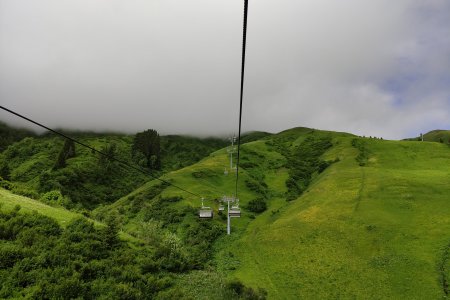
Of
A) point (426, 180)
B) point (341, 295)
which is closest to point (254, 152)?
point (426, 180)

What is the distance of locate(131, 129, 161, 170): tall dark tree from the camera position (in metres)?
176

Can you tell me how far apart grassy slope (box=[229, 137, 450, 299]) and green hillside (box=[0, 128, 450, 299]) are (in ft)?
0.56

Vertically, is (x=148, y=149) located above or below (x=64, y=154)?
above

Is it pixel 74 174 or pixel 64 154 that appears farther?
pixel 64 154

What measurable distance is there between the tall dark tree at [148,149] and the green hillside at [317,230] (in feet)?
186

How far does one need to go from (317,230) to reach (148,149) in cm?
13101

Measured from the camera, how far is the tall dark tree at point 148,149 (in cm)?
17625

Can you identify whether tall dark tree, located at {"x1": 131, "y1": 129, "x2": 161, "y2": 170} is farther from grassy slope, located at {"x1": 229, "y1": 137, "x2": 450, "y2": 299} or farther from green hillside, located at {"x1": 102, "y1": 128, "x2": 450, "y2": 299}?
grassy slope, located at {"x1": 229, "y1": 137, "x2": 450, "y2": 299}

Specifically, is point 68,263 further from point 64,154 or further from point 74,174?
point 64,154

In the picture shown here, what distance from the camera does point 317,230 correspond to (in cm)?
6900

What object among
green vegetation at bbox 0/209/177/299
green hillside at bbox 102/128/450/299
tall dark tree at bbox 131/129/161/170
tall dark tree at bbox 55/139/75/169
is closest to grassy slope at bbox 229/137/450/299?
green hillside at bbox 102/128/450/299

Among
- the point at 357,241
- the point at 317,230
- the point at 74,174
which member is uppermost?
the point at 74,174

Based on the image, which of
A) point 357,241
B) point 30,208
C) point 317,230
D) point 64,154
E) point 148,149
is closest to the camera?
point 30,208

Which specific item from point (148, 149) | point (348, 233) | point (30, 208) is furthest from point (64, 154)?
point (348, 233)
